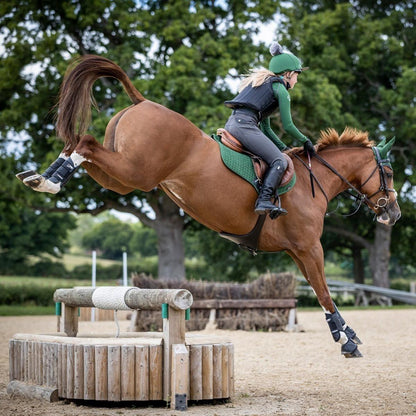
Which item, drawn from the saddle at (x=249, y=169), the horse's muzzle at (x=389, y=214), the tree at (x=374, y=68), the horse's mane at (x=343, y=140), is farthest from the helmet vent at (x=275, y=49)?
the tree at (x=374, y=68)

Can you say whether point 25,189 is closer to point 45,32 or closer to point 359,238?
point 45,32

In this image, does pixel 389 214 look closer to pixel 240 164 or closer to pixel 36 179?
pixel 240 164

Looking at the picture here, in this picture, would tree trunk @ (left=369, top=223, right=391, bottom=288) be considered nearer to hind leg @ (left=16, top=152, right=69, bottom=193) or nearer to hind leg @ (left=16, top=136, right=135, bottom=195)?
hind leg @ (left=16, top=136, right=135, bottom=195)

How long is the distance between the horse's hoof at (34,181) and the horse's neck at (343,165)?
2764mm

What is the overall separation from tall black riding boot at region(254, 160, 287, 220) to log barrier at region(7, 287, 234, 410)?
1.26m

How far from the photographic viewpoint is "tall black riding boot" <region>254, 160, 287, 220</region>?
5492mm

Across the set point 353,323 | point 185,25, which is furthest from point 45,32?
point 353,323

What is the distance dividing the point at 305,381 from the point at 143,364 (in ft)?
9.01

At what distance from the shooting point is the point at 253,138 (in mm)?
5727

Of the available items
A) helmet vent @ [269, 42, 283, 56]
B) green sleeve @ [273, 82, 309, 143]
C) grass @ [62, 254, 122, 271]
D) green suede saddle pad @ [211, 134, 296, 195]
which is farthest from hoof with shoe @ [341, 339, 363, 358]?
grass @ [62, 254, 122, 271]

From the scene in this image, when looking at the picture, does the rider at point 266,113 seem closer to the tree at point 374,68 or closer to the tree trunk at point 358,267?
the tree at point 374,68

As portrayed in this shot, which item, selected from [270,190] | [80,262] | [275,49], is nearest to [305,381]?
[270,190]

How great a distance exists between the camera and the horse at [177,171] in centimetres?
525

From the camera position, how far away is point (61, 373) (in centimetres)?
649
